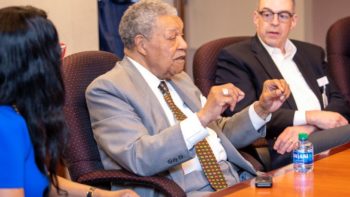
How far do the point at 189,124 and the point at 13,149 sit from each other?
0.99 m

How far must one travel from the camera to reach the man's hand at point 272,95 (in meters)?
2.93

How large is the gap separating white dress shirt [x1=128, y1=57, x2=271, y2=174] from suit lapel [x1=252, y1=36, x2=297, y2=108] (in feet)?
2.03

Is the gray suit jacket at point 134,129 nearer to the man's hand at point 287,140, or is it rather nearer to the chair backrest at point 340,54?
the man's hand at point 287,140

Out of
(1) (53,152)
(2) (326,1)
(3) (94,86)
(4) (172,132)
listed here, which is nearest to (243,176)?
(4) (172,132)

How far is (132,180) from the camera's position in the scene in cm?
260

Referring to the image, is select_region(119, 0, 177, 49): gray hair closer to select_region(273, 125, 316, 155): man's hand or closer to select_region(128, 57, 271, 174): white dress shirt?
select_region(128, 57, 271, 174): white dress shirt

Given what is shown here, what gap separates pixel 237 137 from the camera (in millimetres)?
3092

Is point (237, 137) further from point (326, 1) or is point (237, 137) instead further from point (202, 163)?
point (326, 1)

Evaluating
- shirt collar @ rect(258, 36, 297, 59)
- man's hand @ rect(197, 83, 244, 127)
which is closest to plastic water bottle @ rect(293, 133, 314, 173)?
man's hand @ rect(197, 83, 244, 127)

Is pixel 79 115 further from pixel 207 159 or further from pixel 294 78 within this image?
pixel 294 78

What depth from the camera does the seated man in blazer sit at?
343 centimetres

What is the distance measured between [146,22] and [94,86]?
39cm

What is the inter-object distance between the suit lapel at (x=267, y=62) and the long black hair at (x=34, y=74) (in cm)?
201

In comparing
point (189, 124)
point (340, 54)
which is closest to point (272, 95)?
point (189, 124)
